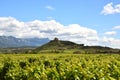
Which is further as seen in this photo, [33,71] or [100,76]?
[33,71]

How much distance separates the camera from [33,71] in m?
20.6

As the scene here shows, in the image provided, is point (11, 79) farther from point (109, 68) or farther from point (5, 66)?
point (5, 66)

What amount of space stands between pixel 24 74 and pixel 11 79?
1.44 meters

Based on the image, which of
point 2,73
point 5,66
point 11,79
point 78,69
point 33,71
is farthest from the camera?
point 5,66

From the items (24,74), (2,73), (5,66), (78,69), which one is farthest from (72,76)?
(5,66)

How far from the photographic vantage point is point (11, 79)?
72.3 ft

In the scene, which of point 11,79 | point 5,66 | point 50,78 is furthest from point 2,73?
point 50,78

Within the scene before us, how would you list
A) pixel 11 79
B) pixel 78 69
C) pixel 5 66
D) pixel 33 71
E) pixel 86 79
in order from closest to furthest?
pixel 86 79 → pixel 78 69 → pixel 33 71 → pixel 11 79 → pixel 5 66

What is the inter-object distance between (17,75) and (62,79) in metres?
5.01

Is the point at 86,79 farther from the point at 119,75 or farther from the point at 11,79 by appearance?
the point at 11,79

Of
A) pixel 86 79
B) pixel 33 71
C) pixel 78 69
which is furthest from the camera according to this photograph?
pixel 33 71

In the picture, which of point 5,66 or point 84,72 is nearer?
point 84,72

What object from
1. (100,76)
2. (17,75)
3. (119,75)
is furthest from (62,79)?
(17,75)

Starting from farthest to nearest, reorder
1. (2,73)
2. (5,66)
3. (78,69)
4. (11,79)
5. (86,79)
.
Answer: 1. (5,66)
2. (2,73)
3. (11,79)
4. (78,69)
5. (86,79)
